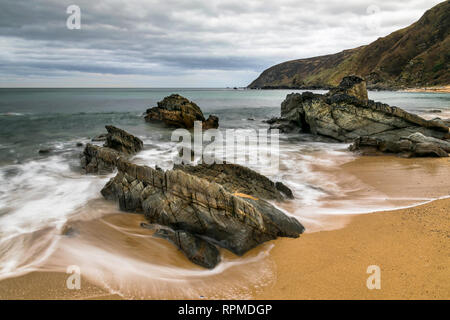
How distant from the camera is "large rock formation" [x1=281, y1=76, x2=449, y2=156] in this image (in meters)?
11.4

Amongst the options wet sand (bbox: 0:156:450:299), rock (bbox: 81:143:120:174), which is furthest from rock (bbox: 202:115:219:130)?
wet sand (bbox: 0:156:450:299)

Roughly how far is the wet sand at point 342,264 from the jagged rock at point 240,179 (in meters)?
1.59

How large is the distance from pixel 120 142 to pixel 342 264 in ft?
37.4

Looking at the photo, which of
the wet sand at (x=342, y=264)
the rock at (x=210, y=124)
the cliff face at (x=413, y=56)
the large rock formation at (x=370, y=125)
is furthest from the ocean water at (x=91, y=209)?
the cliff face at (x=413, y=56)

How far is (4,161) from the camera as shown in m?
12.1

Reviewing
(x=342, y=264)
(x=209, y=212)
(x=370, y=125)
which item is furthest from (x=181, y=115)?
(x=342, y=264)

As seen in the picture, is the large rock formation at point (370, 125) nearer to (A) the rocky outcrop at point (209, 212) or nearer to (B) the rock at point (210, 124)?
(B) the rock at point (210, 124)

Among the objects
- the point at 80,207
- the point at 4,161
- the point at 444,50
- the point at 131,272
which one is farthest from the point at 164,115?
the point at 444,50

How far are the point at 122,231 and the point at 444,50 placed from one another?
125 metres

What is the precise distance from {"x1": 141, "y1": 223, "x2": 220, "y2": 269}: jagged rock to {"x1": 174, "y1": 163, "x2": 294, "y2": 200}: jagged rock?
6.69 ft

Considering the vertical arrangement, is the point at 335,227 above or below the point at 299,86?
below

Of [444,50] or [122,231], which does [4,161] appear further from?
[444,50]

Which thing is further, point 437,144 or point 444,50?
point 444,50
